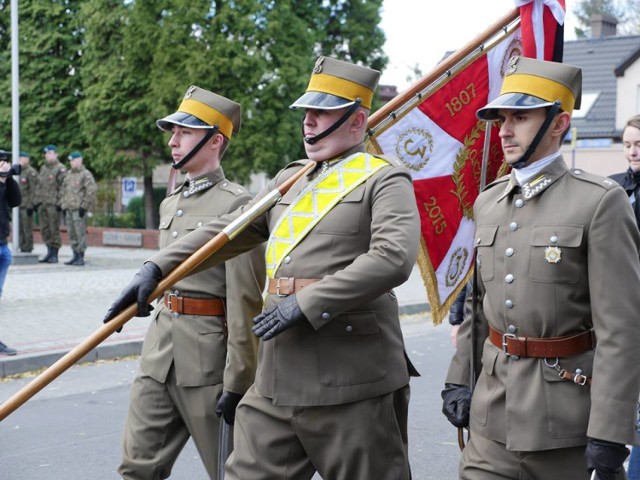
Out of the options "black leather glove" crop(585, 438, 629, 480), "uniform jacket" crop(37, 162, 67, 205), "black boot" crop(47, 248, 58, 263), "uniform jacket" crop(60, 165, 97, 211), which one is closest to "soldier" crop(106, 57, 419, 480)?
"black leather glove" crop(585, 438, 629, 480)

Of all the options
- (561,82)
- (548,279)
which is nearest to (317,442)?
(548,279)

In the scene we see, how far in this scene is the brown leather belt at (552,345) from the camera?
3.30 m

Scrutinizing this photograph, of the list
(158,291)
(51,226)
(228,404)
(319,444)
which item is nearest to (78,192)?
(51,226)

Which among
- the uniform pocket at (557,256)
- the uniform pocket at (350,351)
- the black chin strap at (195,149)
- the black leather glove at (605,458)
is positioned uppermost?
the black chin strap at (195,149)

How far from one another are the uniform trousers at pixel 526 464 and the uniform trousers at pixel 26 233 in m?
17.7

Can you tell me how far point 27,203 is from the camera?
800 inches

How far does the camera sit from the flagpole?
13.9 ft

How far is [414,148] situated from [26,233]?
1678cm

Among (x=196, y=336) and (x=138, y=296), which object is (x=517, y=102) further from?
(x=196, y=336)

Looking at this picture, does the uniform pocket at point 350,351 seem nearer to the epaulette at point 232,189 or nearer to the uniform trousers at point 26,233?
the epaulette at point 232,189

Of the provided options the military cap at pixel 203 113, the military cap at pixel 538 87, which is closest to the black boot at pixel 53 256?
the military cap at pixel 203 113

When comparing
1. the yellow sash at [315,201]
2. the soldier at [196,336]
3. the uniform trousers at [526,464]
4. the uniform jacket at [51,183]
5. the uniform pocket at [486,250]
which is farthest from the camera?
the uniform jacket at [51,183]

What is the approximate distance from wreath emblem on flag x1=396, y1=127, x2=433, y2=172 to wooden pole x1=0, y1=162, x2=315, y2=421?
2.02ft

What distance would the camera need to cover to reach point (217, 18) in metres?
25.2
